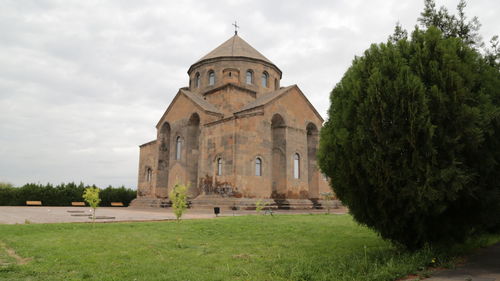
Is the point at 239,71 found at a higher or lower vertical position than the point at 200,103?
higher

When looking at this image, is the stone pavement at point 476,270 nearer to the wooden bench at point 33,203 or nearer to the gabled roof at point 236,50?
the gabled roof at point 236,50

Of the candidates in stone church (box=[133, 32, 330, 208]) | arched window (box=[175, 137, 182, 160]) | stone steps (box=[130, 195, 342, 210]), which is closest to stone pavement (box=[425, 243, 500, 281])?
stone steps (box=[130, 195, 342, 210])

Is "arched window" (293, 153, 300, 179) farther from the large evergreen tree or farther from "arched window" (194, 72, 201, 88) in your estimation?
the large evergreen tree

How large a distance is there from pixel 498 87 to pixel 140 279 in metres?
6.97

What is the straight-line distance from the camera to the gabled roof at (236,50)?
3005 cm

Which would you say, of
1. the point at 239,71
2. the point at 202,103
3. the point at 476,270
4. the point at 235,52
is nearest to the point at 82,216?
the point at 202,103

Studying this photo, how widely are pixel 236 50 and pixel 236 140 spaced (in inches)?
434

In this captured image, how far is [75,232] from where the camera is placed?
34.4 ft

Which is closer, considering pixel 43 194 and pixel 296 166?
pixel 296 166

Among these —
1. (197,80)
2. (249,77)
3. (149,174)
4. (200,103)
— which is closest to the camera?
(200,103)

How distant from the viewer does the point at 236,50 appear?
30.4 metres

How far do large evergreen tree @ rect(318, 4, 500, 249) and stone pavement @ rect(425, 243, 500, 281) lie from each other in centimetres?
57

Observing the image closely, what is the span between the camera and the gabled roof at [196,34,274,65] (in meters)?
30.0

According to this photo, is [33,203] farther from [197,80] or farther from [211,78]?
[211,78]
